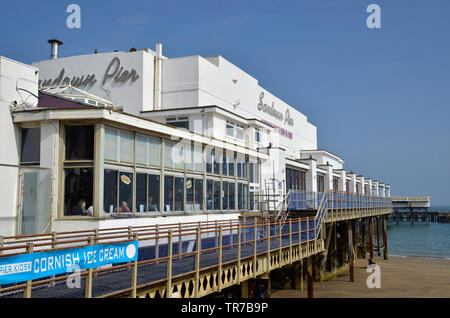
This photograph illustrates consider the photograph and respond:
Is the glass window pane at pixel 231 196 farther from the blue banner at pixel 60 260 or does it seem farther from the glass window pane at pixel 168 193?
the blue banner at pixel 60 260

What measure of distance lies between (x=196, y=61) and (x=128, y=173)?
1467 cm

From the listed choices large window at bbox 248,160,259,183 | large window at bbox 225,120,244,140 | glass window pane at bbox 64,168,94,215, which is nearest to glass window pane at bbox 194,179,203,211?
large window at bbox 248,160,259,183

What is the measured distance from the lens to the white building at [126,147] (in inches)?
502

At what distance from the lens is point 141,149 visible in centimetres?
1484

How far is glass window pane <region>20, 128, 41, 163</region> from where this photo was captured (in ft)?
43.7

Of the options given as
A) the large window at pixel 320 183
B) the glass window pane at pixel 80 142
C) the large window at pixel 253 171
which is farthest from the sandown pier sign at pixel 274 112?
the glass window pane at pixel 80 142

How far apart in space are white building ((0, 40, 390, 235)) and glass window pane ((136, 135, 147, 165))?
0.03m

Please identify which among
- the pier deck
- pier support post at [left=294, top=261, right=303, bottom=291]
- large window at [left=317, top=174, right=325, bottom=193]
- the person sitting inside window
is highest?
large window at [left=317, top=174, right=325, bottom=193]

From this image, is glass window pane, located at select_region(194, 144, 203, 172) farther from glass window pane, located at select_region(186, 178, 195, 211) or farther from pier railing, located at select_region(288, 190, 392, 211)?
pier railing, located at select_region(288, 190, 392, 211)

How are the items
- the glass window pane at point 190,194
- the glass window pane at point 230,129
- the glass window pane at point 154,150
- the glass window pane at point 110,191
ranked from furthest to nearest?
1. the glass window pane at point 230,129
2. the glass window pane at point 190,194
3. the glass window pane at point 154,150
4. the glass window pane at point 110,191

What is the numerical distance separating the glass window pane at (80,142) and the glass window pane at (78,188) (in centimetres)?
40

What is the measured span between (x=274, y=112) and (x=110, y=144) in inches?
1050
